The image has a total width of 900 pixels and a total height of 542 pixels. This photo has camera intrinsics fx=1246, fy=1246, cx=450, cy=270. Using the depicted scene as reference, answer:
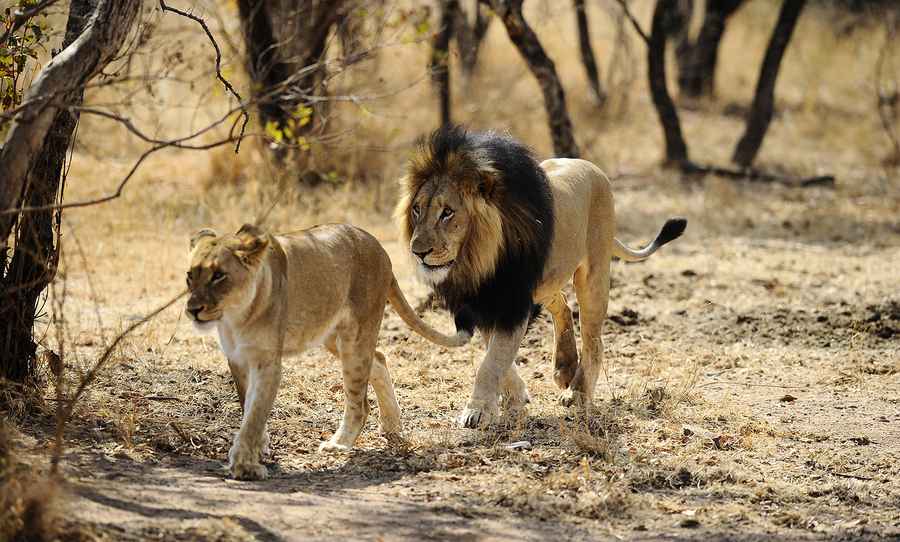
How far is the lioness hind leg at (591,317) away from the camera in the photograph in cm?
580

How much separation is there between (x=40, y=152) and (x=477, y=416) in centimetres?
201

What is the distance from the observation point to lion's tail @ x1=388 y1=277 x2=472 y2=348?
494 centimetres

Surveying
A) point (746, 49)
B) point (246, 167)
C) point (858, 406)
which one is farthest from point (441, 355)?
point (746, 49)

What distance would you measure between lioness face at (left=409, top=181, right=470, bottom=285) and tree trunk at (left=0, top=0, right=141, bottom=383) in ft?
4.52

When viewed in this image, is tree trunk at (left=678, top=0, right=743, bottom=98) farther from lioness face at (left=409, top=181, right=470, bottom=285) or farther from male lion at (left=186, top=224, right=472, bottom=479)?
male lion at (left=186, top=224, right=472, bottom=479)

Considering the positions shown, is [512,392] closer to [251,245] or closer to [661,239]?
[661,239]

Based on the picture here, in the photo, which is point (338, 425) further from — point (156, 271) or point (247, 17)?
point (247, 17)

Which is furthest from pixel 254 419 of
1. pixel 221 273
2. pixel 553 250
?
pixel 553 250

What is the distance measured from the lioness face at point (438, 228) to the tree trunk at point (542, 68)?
3758 millimetres

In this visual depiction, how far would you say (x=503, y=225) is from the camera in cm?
523

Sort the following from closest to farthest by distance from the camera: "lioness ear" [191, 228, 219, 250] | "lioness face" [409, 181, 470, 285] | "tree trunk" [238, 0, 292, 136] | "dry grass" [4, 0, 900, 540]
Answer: "lioness ear" [191, 228, 219, 250], "dry grass" [4, 0, 900, 540], "lioness face" [409, 181, 470, 285], "tree trunk" [238, 0, 292, 136]

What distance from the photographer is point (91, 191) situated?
947 centimetres

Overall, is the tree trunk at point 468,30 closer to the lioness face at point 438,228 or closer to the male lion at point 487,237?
the male lion at point 487,237

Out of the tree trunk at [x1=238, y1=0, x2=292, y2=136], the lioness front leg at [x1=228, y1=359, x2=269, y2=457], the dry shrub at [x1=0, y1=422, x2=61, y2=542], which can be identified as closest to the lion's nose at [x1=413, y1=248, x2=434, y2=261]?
the lioness front leg at [x1=228, y1=359, x2=269, y2=457]
